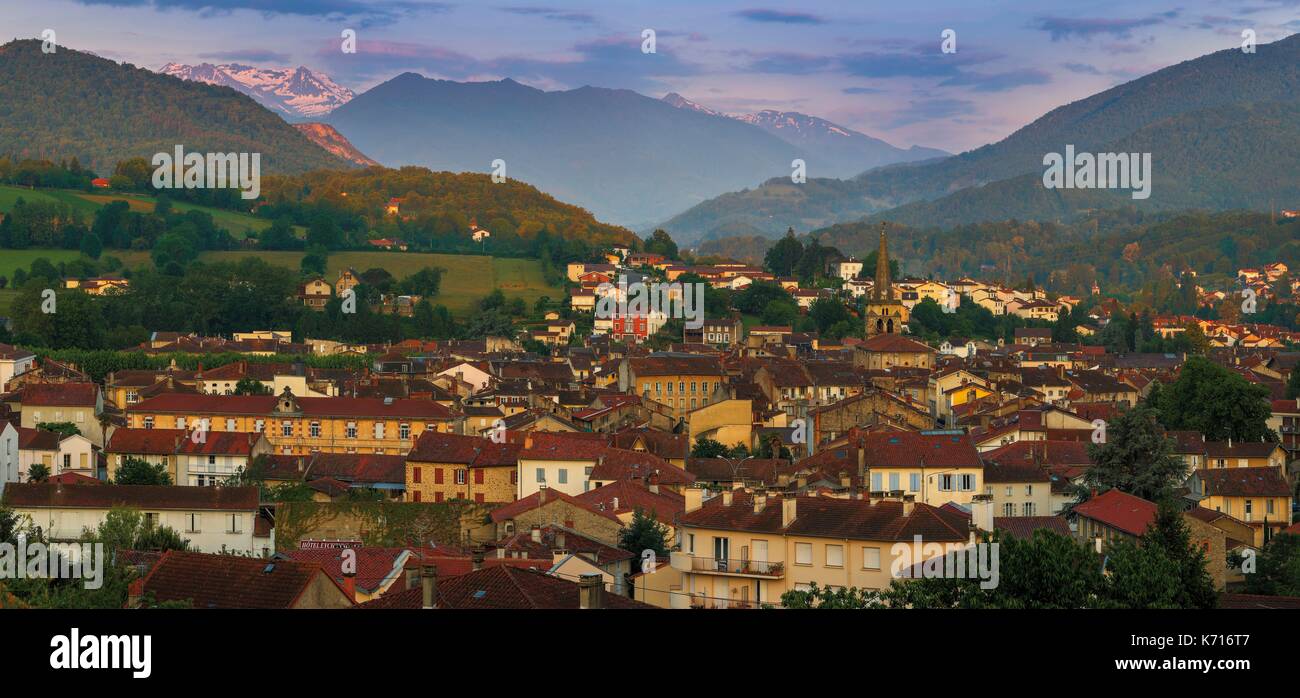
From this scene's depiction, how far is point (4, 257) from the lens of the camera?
386 ft

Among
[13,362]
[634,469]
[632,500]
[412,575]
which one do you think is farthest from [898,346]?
[412,575]

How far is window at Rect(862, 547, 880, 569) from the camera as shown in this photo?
22578 millimetres

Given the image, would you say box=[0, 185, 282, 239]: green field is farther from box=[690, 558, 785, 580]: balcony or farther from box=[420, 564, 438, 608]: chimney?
box=[420, 564, 438, 608]: chimney

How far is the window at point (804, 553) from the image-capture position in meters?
23.3

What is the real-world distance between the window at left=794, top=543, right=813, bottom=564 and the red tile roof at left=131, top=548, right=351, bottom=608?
6948 millimetres

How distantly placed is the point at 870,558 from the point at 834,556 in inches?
22.4

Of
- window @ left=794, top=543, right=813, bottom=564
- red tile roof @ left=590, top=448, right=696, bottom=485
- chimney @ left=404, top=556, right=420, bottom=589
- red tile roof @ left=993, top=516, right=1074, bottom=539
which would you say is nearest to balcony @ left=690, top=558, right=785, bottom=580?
window @ left=794, top=543, right=813, bottom=564

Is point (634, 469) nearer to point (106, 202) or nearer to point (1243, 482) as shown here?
point (1243, 482)

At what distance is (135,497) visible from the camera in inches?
1379

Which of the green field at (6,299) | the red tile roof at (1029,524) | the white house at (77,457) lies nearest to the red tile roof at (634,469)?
the red tile roof at (1029,524)
